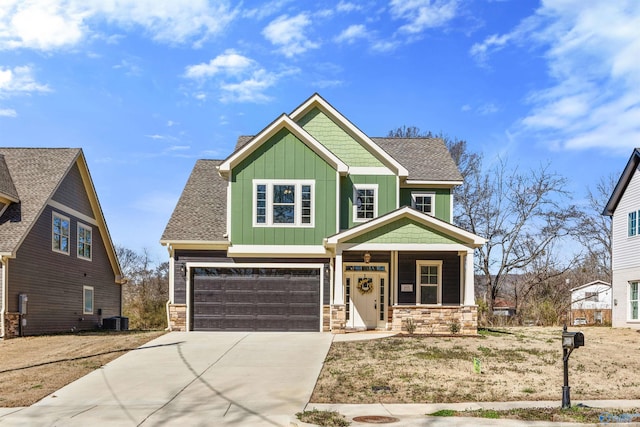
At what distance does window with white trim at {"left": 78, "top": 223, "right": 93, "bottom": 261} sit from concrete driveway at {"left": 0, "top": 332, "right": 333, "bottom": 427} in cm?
1102

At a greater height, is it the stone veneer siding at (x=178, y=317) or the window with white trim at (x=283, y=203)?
the window with white trim at (x=283, y=203)

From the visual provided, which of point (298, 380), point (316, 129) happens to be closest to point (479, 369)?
point (298, 380)

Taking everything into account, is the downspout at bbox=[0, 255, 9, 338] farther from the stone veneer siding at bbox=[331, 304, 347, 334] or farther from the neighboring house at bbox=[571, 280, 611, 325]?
the neighboring house at bbox=[571, 280, 611, 325]

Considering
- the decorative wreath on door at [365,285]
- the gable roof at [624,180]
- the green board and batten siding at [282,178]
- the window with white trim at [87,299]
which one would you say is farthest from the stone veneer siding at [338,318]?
the gable roof at [624,180]

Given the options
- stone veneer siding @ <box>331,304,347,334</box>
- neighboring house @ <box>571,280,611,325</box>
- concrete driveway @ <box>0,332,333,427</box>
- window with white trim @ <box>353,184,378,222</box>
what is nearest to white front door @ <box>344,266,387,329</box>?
window with white trim @ <box>353,184,378,222</box>

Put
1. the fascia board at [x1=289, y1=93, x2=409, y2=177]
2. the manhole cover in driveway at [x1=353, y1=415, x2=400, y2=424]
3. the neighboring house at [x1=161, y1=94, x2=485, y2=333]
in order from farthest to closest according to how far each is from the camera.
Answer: the fascia board at [x1=289, y1=93, x2=409, y2=177] → the neighboring house at [x1=161, y1=94, x2=485, y2=333] → the manhole cover in driveway at [x1=353, y1=415, x2=400, y2=424]

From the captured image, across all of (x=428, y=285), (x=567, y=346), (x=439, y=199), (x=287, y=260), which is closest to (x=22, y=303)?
(x=287, y=260)

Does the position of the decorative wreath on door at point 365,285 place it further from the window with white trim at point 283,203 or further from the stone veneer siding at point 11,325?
the stone veneer siding at point 11,325

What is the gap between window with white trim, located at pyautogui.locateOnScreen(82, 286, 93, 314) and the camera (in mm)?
30005

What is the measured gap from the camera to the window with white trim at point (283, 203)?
2353 centimetres

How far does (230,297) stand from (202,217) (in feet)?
10.8

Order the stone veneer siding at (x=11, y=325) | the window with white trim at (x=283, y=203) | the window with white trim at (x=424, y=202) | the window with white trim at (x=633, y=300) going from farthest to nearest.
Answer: the window with white trim at (x=633, y=300) < the window with white trim at (x=424, y=202) < the window with white trim at (x=283, y=203) < the stone veneer siding at (x=11, y=325)

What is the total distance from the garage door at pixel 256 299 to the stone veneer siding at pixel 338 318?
5.32ft

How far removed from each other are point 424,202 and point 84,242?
14895mm
